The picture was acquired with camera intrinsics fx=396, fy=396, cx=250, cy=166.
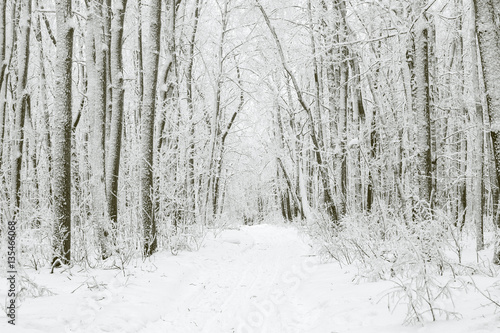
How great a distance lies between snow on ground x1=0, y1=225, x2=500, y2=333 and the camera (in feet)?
13.6

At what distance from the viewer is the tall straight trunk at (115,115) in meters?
9.09

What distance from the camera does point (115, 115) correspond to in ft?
30.8

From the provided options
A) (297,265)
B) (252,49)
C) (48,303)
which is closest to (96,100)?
(48,303)


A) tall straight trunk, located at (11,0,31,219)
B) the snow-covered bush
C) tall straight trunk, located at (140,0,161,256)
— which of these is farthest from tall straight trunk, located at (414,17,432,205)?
tall straight trunk, located at (11,0,31,219)

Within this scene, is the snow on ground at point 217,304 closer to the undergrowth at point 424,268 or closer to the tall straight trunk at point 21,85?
the undergrowth at point 424,268

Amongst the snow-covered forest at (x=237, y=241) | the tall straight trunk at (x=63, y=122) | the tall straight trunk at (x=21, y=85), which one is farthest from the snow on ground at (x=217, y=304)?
the tall straight trunk at (x=21, y=85)

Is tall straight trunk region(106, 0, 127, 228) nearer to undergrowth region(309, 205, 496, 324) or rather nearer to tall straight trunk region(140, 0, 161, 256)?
tall straight trunk region(140, 0, 161, 256)

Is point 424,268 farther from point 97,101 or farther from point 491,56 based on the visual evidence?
point 97,101

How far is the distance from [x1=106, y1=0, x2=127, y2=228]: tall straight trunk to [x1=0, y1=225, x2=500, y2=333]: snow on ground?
2016 mm

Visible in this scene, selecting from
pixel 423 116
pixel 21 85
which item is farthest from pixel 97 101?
pixel 423 116

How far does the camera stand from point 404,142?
9.62m

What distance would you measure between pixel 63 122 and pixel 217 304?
13.5ft

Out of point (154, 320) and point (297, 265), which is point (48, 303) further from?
point (297, 265)

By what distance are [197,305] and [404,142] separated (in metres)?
6.44
